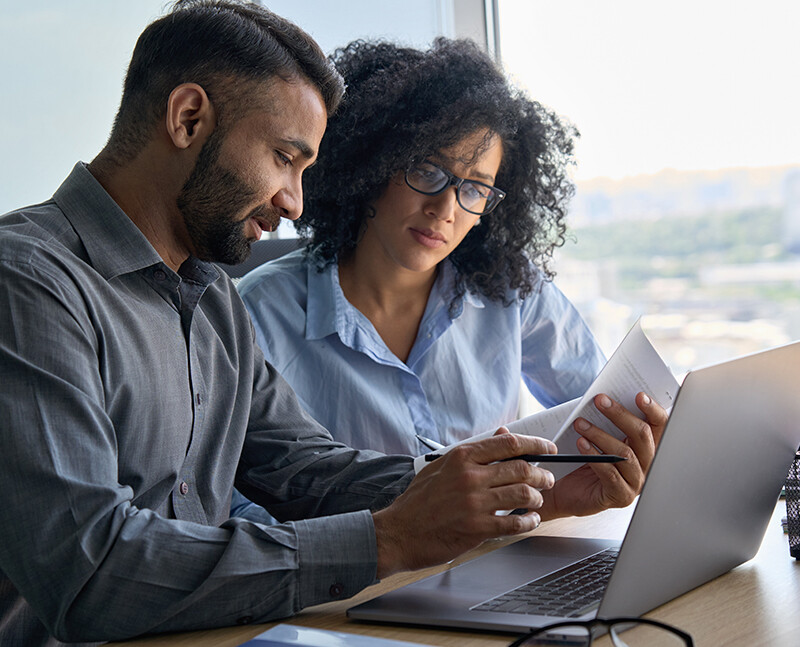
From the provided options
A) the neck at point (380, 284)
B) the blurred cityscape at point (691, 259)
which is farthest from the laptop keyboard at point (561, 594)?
the blurred cityscape at point (691, 259)

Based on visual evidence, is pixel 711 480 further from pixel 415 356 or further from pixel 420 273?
pixel 420 273

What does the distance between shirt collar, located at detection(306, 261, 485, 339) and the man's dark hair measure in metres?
0.52

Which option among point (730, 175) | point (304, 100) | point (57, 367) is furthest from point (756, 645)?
point (730, 175)

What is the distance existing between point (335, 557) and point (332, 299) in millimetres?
829

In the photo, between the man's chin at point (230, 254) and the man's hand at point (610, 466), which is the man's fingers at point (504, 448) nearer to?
the man's hand at point (610, 466)

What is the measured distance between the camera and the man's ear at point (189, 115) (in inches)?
45.8

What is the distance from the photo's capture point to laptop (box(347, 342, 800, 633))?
765 mm

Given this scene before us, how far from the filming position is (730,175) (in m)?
2.17

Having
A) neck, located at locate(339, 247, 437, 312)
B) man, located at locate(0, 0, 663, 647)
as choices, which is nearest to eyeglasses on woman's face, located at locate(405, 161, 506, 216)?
neck, located at locate(339, 247, 437, 312)

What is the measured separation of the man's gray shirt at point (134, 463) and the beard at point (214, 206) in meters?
0.05

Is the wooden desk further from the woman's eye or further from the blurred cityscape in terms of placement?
the blurred cityscape

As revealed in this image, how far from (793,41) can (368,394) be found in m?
1.31

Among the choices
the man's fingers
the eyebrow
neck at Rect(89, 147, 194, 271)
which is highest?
the eyebrow

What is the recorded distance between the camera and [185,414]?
3.71ft
